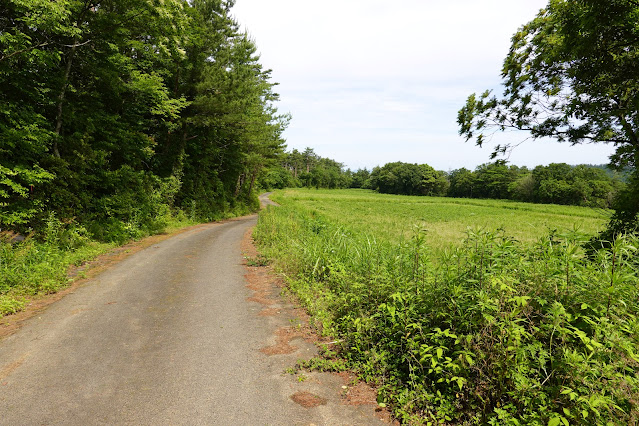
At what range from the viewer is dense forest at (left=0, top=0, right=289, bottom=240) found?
8888mm

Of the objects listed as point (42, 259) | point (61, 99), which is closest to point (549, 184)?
point (61, 99)

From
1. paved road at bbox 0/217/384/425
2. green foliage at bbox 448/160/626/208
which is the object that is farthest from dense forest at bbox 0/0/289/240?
green foliage at bbox 448/160/626/208

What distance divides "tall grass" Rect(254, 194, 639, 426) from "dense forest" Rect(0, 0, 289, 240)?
1042 centimetres

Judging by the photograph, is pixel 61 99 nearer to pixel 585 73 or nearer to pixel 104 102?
pixel 104 102

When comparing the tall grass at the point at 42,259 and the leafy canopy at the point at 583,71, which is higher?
the leafy canopy at the point at 583,71

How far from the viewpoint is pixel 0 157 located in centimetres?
855

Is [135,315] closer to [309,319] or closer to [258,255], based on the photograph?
[309,319]

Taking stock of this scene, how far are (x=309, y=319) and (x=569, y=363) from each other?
3.97 metres

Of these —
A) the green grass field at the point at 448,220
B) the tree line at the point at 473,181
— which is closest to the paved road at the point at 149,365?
the green grass field at the point at 448,220

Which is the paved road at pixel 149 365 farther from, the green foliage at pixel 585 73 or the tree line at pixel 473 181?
the tree line at pixel 473 181

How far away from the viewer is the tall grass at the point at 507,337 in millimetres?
2602

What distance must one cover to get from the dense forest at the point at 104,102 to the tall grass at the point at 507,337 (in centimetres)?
1042

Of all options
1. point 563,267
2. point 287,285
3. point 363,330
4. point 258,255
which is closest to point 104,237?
point 258,255

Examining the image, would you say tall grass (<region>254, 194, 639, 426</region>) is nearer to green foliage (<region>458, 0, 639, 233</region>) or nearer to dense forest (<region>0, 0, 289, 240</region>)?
green foliage (<region>458, 0, 639, 233</region>)
